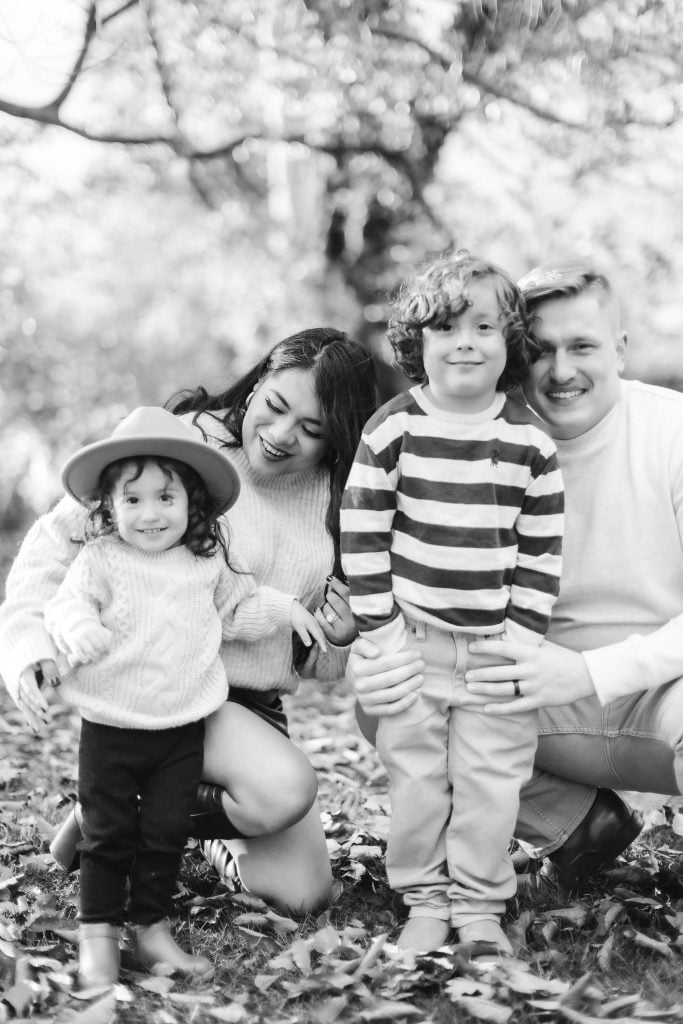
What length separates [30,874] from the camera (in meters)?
3.27

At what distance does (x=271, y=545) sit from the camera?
3.21 metres

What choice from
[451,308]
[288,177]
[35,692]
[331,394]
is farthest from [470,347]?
[288,177]

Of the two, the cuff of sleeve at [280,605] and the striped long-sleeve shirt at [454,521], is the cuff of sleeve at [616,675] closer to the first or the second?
the striped long-sleeve shirt at [454,521]

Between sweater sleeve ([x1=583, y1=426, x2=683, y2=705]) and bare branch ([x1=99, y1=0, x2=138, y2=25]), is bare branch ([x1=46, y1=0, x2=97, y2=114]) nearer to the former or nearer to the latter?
bare branch ([x1=99, y1=0, x2=138, y2=25])

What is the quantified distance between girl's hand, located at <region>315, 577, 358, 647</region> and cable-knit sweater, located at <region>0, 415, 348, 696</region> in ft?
0.16

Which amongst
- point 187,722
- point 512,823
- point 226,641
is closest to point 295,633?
point 226,641

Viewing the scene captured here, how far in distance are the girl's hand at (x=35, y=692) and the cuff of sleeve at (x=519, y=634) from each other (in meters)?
1.17

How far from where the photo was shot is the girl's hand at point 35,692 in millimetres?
2629

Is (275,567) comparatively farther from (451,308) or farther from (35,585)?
(451,308)

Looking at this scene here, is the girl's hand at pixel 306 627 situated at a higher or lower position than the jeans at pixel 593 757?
higher

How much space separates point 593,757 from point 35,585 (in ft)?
5.42

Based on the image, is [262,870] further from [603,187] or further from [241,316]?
[241,316]

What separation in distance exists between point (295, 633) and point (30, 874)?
3.65ft

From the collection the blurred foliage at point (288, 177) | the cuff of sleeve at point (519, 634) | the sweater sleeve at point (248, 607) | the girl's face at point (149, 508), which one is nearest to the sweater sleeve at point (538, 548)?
the cuff of sleeve at point (519, 634)
